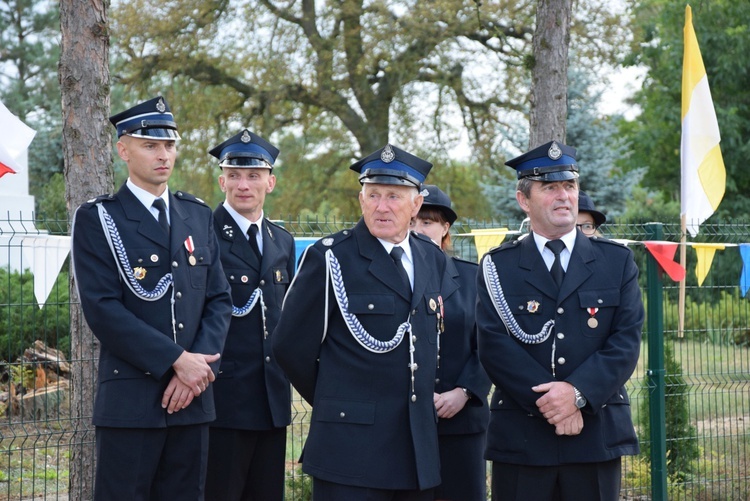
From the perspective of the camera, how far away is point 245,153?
4.96m

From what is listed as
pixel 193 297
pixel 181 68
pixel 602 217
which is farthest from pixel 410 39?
pixel 193 297

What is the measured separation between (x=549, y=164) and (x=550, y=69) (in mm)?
3019

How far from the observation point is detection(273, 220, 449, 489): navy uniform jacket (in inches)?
141

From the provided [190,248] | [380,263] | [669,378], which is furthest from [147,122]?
[669,378]

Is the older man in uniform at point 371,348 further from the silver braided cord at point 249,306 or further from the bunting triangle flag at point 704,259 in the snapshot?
the bunting triangle flag at point 704,259

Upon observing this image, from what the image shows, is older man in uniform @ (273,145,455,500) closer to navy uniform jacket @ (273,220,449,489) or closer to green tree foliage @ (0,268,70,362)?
navy uniform jacket @ (273,220,449,489)

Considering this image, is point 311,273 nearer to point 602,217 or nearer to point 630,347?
point 630,347

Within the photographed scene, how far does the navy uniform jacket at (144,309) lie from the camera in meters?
3.91

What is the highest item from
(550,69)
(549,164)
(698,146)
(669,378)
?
(550,69)

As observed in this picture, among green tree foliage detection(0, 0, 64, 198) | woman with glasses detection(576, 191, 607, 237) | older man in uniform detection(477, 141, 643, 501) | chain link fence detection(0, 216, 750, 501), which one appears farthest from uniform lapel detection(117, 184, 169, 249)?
green tree foliage detection(0, 0, 64, 198)

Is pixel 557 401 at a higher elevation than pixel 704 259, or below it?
below

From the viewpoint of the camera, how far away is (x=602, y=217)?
5.74 m

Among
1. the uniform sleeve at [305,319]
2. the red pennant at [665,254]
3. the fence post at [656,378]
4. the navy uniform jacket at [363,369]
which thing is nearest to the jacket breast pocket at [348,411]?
the navy uniform jacket at [363,369]

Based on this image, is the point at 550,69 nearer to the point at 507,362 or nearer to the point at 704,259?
the point at 704,259
